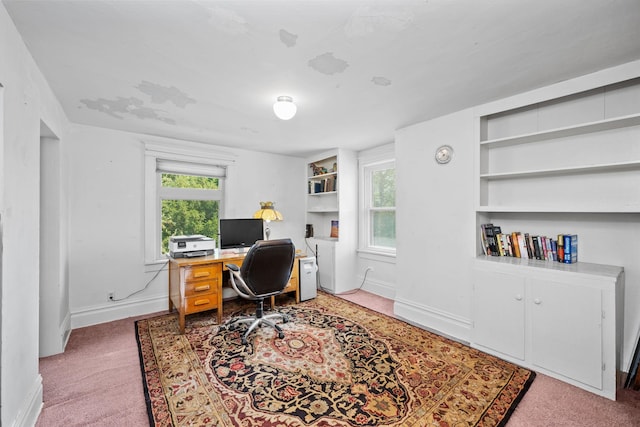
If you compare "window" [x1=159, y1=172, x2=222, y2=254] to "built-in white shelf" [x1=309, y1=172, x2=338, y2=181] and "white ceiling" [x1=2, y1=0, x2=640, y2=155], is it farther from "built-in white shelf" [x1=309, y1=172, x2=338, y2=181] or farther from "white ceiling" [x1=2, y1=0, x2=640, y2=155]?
"built-in white shelf" [x1=309, y1=172, x2=338, y2=181]

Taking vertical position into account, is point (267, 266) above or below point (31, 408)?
above

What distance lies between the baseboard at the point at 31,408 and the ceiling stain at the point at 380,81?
2.86m

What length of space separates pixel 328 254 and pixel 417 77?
2759 mm

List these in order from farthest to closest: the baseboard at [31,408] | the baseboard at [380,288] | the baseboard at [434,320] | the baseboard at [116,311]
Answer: the baseboard at [380,288] < the baseboard at [116,311] < the baseboard at [434,320] < the baseboard at [31,408]

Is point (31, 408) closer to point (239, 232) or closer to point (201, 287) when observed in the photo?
point (201, 287)

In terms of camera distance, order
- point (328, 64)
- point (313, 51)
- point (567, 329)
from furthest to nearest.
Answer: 1. point (567, 329)
2. point (328, 64)
3. point (313, 51)

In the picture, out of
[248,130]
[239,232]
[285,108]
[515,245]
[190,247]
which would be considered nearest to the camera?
[285,108]

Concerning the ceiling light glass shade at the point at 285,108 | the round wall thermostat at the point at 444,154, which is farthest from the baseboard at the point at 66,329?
the round wall thermostat at the point at 444,154

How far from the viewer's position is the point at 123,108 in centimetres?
252

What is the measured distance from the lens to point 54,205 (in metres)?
2.36

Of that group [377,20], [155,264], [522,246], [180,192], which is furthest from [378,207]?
[155,264]

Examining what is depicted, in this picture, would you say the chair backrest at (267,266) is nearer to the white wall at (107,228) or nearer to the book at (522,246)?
the white wall at (107,228)

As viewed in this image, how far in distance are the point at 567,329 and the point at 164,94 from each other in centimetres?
356

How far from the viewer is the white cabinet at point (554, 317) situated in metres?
1.78
